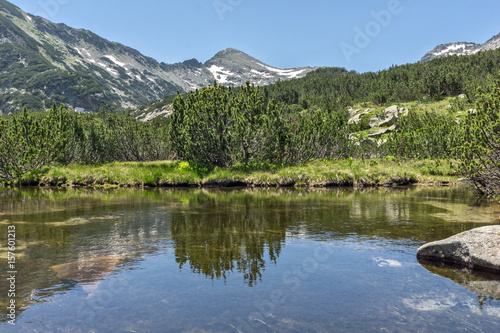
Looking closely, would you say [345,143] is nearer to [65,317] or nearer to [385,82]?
[65,317]

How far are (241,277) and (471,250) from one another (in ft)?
20.5

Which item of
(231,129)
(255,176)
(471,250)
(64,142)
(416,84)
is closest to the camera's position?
(471,250)

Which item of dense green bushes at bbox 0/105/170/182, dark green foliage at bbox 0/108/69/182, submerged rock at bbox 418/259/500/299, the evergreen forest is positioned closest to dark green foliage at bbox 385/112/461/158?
the evergreen forest

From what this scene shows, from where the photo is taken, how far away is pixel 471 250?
31.1ft

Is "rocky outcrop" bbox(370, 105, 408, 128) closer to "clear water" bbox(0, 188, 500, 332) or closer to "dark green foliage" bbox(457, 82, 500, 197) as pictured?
"dark green foliage" bbox(457, 82, 500, 197)

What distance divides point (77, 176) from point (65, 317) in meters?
34.3

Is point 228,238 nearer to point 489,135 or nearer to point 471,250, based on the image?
point 471,250

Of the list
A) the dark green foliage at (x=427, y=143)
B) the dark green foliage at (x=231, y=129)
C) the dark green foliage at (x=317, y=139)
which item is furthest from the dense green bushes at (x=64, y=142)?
the dark green foliage at (x=427, y=143)

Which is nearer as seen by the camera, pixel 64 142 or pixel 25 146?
pixel 25 146

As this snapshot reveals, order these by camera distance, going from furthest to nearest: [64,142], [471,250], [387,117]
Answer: [387,117] → [64,142] → [471,250]

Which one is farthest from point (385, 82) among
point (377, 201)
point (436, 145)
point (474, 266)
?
point (474, 266)

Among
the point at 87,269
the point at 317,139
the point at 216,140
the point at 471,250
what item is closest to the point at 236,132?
the point at 216,140

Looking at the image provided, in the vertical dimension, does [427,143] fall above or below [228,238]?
above

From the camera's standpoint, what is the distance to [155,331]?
615 cm
